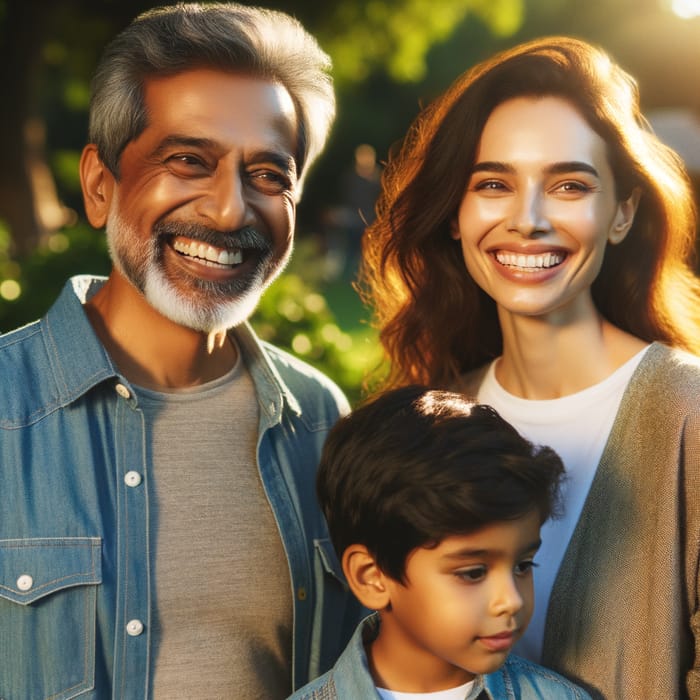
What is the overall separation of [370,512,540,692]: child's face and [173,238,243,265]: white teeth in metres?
→ 1.04

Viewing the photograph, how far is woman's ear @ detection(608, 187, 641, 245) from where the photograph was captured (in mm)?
3178

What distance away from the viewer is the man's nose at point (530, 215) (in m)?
2.99

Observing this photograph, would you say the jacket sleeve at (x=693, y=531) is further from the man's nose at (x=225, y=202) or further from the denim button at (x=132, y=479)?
the denim button at (x=132, y=479)

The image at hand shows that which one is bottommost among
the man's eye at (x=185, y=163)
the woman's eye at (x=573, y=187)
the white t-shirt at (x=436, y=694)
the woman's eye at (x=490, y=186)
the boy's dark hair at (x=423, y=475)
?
the white t-shirt at (x=436, y=694)

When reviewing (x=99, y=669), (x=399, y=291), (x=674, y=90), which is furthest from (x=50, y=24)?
(x=674, y=90)

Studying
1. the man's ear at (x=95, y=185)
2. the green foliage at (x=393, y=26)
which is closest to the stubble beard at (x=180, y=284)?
the man's ear at (x=95, y=185)

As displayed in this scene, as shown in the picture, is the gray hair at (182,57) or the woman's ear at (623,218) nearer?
the gray hair at (182,57)

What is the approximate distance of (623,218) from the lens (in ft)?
10.5

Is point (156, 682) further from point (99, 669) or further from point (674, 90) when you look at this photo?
point (674, 90)

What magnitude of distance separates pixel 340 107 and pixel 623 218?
24466 mm

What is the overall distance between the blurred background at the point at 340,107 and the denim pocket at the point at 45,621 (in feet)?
6.66

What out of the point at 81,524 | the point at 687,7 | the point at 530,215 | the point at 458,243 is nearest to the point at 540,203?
the point at 530,215

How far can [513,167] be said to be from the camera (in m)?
3.04

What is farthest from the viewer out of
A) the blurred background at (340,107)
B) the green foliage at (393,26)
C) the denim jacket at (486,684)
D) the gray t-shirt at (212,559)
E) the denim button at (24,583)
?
the green foliage at (393,26)
